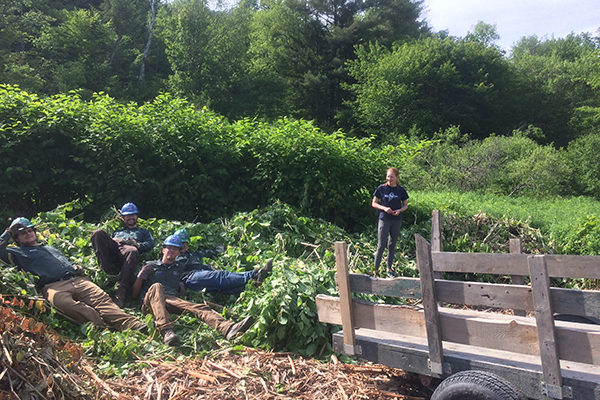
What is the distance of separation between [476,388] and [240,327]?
2.78 m

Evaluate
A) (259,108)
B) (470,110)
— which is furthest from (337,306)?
(470,110)

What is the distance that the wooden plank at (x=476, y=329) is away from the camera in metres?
2.78

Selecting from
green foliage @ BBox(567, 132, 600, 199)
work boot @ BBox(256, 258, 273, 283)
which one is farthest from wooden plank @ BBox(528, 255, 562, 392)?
green foliage @ BBox(567, 132, 600, 199)

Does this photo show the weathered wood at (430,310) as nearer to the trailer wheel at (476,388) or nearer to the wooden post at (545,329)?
the trailer wheel at (476,388)

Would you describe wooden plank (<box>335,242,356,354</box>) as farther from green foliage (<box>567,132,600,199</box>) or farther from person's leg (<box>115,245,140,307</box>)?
green foliage (<box>567,132,600,199</box>)

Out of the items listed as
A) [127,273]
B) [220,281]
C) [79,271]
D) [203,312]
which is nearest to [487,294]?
[203,312]

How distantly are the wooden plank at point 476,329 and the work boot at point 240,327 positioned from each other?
1.43 metres

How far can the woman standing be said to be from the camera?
23.3ft

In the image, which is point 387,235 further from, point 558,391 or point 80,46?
point 80,46

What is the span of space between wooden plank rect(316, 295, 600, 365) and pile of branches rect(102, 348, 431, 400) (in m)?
0.77

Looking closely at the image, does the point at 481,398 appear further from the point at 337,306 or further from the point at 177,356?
the point at 177,356

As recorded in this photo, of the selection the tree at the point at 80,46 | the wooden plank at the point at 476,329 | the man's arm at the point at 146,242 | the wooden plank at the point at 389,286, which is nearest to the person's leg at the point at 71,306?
the man's arm at the point at 146,242

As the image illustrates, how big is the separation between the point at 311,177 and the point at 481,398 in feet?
21.9

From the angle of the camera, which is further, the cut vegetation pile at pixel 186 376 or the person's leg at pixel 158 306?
the person's leg at pixel 158 306
